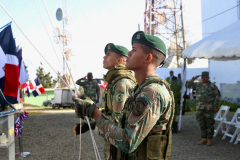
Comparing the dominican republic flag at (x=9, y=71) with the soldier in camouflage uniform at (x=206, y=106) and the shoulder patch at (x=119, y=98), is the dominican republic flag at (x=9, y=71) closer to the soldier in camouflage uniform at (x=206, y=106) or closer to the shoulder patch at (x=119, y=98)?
the soldier in camouflage uniform at (x=206, y=106)

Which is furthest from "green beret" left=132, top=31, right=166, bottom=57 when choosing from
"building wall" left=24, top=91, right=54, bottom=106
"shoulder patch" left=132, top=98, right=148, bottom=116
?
"building wall" left=24, top=91, right=54, bottom=106

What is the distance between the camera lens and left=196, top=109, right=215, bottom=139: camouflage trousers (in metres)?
6.71

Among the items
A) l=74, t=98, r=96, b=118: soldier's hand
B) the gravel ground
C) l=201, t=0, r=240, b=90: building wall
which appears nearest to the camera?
l=74, t=98, r=96, b=118: soldier's hand

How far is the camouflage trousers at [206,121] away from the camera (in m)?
6.71

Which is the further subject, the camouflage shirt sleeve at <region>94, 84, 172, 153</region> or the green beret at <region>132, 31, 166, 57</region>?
the green beret at <region>132, 31, 166, 57</region>

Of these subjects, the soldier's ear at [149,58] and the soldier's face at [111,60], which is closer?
the soldier's ear at [149,58]

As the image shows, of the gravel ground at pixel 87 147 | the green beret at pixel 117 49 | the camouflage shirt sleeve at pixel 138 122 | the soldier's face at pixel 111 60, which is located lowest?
the gravel ground at pixel 87 147

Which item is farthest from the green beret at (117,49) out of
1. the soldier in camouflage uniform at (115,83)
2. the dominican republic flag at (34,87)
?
the dominican republic flag at (34,87)

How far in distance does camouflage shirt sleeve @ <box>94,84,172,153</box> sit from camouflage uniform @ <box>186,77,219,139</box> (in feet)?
17.9

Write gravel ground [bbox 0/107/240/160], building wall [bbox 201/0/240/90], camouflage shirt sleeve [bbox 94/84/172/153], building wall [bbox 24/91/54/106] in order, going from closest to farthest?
camouflage shirt sleeve [bbox 94/84/172/153], gravel ground [bbox 0/107/240/160], building wall [bbox 201/0/240/90], building wall [bbox 24/91/54/106]

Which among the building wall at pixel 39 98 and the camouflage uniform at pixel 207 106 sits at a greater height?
the camouflage uniform at pixel 207 106

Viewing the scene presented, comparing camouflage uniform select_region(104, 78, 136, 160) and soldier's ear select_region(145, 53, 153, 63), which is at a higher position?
soldier's ear select_region(145, 53, 153, 63)

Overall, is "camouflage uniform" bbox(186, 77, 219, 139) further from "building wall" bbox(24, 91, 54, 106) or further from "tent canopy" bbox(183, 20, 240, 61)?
"building wall" bbox(24, 91, 54, 106)

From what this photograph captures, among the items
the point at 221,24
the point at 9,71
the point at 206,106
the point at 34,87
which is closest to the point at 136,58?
the point at 206,106
